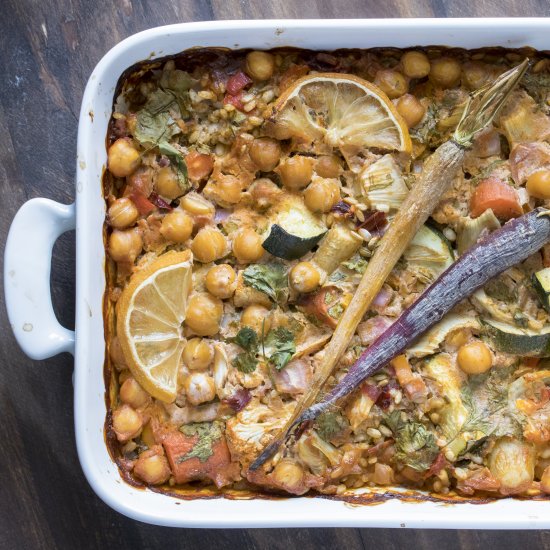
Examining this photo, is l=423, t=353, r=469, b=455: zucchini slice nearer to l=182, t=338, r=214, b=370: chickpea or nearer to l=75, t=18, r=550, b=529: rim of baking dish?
l=75, t=18, r=550, b=529: rim of baking dish

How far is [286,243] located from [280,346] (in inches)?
16.5

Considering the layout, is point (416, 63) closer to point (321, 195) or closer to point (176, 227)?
point (321, 195)

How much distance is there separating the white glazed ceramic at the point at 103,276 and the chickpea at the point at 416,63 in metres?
0.07

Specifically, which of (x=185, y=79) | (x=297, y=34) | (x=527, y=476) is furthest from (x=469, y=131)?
(x=527, y=476)

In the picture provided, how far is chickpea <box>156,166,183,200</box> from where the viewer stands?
2.75 metres

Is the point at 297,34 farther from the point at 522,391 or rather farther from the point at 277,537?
the point at 277,537

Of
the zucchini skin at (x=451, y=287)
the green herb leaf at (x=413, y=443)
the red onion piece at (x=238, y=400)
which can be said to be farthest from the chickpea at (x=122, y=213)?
the green herb leaf at (x=413, y=443)

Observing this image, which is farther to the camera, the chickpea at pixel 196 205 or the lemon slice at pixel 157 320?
the chickpea at pixel 196 205

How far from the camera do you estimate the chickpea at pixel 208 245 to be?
272cm

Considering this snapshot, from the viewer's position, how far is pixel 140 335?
2682mm

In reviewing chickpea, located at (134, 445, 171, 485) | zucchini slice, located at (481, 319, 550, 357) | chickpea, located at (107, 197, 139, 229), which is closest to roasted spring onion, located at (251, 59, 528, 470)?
chickpea, located at (134, 445, 171, 485)

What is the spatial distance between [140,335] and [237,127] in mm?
918

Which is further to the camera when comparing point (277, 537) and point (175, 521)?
point (277, 537)

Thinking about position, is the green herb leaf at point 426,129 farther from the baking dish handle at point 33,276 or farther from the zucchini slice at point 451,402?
the baking dish handle at point 33,276
